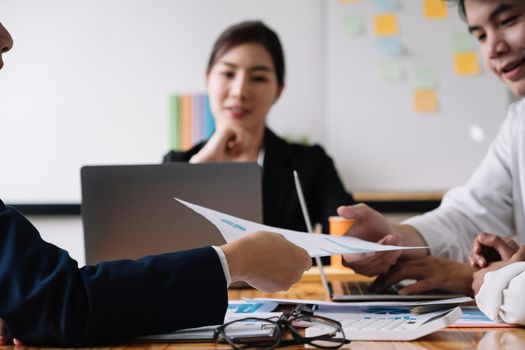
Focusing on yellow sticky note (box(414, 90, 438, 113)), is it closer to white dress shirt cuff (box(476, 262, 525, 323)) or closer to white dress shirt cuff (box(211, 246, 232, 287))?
white dress shirt cuff (box(476, 262, 525, 323))

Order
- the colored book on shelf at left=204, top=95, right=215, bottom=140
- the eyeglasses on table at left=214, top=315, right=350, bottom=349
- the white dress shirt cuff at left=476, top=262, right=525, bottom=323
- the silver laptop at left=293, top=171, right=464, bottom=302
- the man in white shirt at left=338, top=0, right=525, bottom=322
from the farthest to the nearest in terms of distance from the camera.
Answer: the colored book on shelf at left=204, top=95, right=215, bottom=140 < the man in white shirt at left=338, top=0, right=525, bottom=322 < the silver laptop at left=293, top=171, right=464, bottom=302 < the white dress shirt cuff at left=476, top=262, right=525, bottom=323 < the eyeglasses on table at left=214, top=315, right=350, bottom=349

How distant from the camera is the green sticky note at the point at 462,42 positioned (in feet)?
9.51

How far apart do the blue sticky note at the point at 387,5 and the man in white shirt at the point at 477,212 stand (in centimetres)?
140

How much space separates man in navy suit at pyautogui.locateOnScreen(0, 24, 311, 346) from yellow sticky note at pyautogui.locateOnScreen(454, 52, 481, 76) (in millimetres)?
2390

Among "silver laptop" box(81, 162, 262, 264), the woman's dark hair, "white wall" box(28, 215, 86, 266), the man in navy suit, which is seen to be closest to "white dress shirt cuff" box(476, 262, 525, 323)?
the man in navy suit

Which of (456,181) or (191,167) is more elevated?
(191,167)

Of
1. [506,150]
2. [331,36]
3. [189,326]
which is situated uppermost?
[331,36]

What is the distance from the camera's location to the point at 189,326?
2.54 feet

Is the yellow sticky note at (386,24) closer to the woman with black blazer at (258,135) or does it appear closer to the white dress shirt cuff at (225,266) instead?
the woman with black blazer at (258,135)

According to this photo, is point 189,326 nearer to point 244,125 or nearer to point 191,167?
point 191,167

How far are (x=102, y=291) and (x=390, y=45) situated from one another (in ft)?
8.00

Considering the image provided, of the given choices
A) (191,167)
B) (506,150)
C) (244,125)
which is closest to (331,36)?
(244,125)

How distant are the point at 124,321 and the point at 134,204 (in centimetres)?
43

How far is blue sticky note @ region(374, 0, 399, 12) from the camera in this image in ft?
9.52
